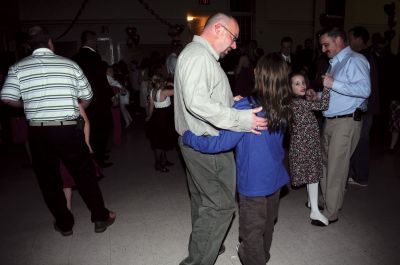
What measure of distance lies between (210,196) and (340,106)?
1506 millimetres

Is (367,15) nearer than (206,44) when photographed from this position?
No

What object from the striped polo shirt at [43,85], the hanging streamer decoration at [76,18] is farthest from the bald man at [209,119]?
the hanging streamer decoration at [76,18]

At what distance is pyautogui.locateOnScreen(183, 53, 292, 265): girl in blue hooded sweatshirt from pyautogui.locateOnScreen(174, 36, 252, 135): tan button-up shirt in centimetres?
9

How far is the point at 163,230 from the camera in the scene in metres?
3.12

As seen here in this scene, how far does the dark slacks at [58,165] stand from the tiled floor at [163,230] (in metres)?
0.29

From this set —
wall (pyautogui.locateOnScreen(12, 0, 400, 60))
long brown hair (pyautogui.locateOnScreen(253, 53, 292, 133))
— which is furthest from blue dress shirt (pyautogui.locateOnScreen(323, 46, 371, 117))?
wall (pyautogui.locateOnScreen(12, 0, 400, 60))

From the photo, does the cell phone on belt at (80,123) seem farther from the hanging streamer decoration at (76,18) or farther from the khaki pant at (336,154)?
the hanging streamer decoration at (76,18)

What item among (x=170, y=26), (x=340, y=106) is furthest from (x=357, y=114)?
(x=170, y=26)

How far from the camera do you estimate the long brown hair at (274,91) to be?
1.98 meters

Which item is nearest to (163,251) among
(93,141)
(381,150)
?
(93,141)

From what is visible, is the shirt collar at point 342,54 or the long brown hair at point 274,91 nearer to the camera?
the long brown hair at point 274,91

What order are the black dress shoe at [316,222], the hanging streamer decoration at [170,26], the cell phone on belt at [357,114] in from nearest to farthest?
the cell phone on belt at [357,114] → the black dress shoe at [316,222] → the hanging streamer decoration at [170,26]

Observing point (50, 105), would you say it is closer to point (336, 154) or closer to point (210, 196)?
point (210, 196)

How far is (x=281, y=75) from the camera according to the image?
2.04 meters
